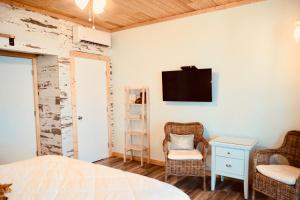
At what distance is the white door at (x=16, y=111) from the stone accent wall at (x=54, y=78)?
→ 190 mm

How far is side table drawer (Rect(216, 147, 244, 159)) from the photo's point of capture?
293cm

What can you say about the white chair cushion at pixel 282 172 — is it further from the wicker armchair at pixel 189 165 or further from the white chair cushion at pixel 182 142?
the white chair cushion at pixel 182 142

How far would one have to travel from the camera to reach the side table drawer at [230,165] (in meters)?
2.94

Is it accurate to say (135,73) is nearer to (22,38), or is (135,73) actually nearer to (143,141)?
(143,141)

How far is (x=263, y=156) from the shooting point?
2818mm

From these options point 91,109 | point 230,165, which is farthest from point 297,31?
point 91,109

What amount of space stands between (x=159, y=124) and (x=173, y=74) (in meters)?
1.00

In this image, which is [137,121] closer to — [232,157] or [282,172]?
[232,157]

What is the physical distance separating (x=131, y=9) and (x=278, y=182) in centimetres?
310

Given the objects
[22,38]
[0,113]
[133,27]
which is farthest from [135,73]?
[0,113]

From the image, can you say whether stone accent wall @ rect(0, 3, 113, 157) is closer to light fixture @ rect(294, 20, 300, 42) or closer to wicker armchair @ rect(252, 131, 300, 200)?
wicker armchair @ rect(252, 131, 300, 200)

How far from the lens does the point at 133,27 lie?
4.38m

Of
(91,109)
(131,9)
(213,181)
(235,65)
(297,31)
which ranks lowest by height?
(213,181)

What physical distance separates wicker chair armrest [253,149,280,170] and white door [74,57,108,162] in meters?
2.94
